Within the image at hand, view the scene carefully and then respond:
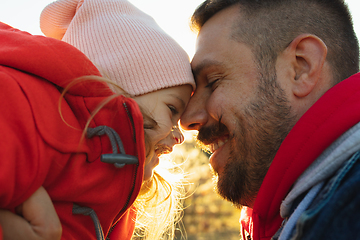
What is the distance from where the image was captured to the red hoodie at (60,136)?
1.03m

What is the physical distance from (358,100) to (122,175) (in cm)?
127

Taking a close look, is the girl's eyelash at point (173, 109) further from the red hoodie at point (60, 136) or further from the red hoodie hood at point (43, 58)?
the red hoodie hood at point (43, 58)

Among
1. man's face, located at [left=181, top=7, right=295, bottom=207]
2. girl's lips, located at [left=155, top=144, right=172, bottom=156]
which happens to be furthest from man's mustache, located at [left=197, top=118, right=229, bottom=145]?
girl's lips, located at [left=155, top=144, right=172, bottom=156]

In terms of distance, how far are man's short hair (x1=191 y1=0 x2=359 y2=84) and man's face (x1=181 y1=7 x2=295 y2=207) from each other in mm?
89

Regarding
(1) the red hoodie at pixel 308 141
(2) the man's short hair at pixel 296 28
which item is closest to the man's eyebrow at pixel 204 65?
(2) the man's short hair at pixel 296 28

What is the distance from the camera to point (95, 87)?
54.4 inches

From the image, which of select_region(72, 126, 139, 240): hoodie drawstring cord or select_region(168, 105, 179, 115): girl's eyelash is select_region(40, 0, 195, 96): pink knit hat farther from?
select_region(72, 126, 139, 240): hoodie drawstring cord

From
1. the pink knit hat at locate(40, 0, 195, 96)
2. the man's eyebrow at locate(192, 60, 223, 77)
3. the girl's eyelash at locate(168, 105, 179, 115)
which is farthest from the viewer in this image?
the man's eyebrow at locate(192, 60, 223, 77)

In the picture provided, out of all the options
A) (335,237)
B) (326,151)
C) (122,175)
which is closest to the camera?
(335,237)

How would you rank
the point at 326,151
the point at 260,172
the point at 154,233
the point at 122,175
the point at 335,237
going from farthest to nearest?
1. the point at 154,233
2. the point at 260,172
3. the point at 122,175
4. the point at 326,151
5. the point at 335,237

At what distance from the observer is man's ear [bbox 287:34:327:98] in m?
1.83

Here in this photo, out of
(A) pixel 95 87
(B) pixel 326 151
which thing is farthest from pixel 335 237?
(A) pixel 95 87

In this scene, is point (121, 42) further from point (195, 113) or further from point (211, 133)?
point (211, 133)

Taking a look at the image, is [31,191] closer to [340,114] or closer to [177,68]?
[177,68]
